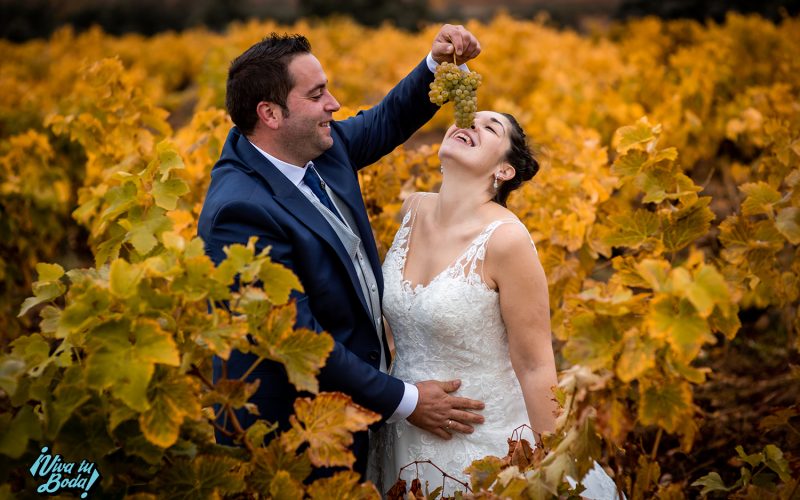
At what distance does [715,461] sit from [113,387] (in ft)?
9.92

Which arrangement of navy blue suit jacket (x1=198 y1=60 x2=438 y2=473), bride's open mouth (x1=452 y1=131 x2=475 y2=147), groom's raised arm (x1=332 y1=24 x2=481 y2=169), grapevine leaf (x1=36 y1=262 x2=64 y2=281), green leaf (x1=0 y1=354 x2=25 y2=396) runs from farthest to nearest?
groom's raised arm (x1=332 y1=24 x2=481 y2=169), bride's open mouth (x1=452 y1=131 x2=475 y2=147), navy blue suit jacket (x1=198 y1=60 x2=438 y2=473), grapevine leaf (x1=36 y1=262 x2=64 y2=281), green leaf (x1=0 y1=354 x2=25 y2=396)

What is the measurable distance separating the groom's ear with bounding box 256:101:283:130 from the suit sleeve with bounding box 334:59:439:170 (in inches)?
18.8

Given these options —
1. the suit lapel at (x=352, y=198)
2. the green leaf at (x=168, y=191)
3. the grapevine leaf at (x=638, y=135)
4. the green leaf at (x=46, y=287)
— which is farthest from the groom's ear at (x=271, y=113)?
the grapevine leaf at (x=638, y=135)

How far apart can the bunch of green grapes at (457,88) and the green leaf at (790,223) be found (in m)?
1.04

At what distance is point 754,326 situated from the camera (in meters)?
5.24

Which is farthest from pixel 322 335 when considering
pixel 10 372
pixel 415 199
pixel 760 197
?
pixel 760 197

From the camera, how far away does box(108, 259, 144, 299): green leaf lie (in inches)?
60.3

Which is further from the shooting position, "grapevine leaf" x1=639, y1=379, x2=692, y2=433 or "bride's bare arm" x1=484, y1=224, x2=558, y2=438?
"bride's bare arm" x1=484, y1=224, x2=558, y2=438

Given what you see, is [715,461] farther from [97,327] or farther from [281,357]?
[97,327]

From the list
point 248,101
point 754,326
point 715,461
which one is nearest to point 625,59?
point 754,326

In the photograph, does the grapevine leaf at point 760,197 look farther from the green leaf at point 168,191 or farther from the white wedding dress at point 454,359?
the green leaf at point 168,191

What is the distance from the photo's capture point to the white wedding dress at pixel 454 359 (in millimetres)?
2539

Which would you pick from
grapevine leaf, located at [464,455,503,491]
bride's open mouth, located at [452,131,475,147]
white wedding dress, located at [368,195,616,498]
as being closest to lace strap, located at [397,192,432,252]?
white wedding dress, located at [368,195,616,498]

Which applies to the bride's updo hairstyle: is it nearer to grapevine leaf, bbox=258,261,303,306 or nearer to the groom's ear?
the groom's ear
